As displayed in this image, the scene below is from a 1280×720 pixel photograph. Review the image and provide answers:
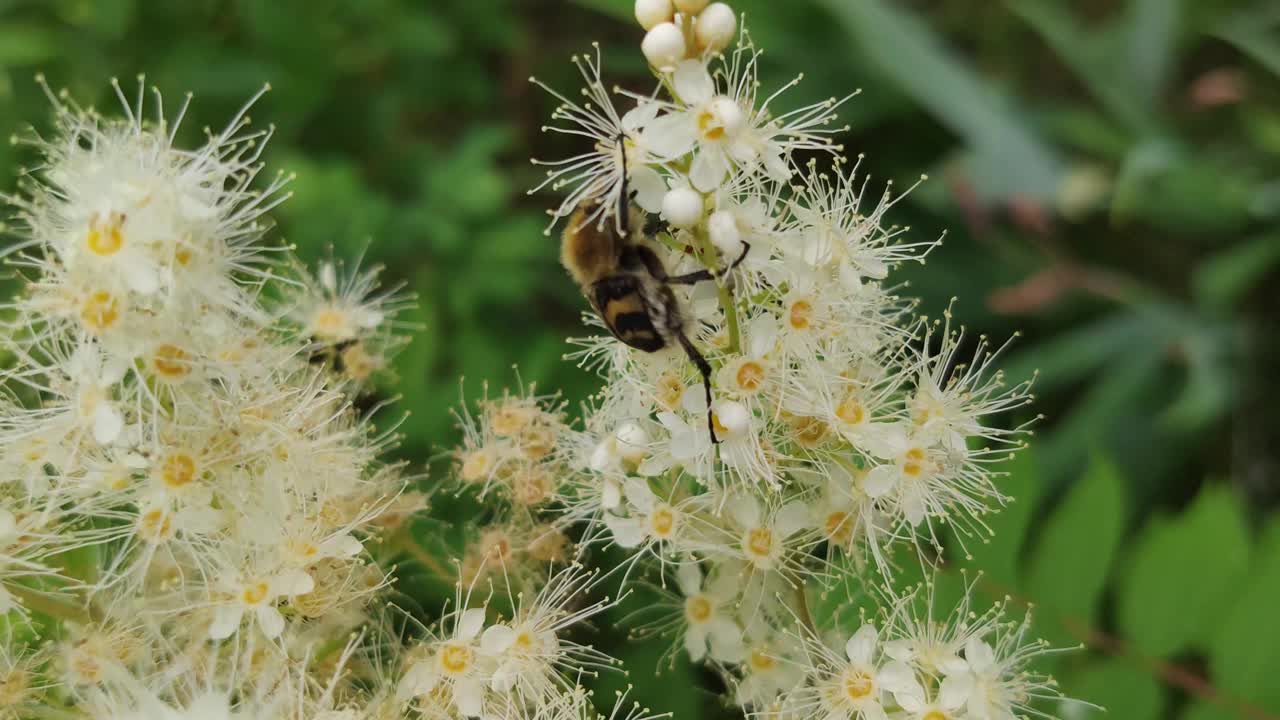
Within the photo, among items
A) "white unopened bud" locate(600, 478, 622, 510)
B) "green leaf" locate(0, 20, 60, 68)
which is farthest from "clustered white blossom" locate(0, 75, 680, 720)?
"green leaf" locate(0, 20, 60, 68)

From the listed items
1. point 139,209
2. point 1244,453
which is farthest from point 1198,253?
point 139,209

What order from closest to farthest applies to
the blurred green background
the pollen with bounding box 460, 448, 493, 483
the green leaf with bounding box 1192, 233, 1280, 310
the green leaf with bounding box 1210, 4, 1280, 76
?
the pollen with bounding box 460, 448, 493, 483 < the blurred green background < the green leaf with bounding box 1210, 4, 1280, 76 < the green leaf with bounding box 1192, 233, 1280, 310

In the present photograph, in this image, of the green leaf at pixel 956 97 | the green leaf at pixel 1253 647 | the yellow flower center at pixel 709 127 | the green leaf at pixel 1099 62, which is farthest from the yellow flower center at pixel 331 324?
the green leaf at pixel 1099 62

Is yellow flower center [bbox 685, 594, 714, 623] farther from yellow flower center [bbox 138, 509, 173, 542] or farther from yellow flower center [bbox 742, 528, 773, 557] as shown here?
yellow flower center [bbox 138, 509, 173, 542]

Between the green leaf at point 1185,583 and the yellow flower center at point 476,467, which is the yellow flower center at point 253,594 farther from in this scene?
the green leaf at point 1185,583

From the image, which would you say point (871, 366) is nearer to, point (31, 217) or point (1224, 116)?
point (31, 217)

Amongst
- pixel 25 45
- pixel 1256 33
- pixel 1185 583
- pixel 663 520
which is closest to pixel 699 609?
pixel 663 520

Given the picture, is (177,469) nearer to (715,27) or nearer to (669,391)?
(669,391)
